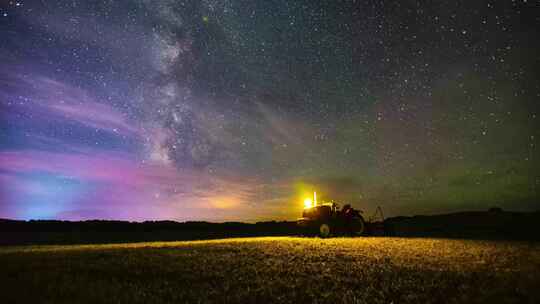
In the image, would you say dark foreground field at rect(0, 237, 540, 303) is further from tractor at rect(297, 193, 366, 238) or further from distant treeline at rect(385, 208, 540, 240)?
distant treeline at rect(385, 208, 540, 240)

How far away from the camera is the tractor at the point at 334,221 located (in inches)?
1224

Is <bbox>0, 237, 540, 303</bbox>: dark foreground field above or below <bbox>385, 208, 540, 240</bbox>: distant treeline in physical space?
below

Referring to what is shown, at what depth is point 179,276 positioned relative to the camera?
37.1 feet

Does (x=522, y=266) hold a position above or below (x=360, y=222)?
below

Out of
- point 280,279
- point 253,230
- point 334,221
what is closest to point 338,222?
point 334,221

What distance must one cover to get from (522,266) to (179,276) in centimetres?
1182

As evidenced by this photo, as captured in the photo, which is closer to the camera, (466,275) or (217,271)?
(466,275)

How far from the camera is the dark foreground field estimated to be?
852 cm

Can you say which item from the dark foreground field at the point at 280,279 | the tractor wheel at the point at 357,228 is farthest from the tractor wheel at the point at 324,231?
the dark foreground field at the point at 280,279

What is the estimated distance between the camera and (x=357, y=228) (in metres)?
31.1

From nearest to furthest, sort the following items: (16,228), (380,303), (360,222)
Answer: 1. (380,303)
2. (360,222)
3. (16,228)

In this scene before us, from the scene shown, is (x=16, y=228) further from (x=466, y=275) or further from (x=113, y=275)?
→ (x=466, y=275)

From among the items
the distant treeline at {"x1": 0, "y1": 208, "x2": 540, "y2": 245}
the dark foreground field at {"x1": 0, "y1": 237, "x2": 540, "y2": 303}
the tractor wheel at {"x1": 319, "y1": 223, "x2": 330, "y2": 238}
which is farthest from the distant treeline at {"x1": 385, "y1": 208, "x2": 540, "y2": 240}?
the dark foreground field at {"x1": 0, "y1": 237, "x2": 540, "y2": 303}

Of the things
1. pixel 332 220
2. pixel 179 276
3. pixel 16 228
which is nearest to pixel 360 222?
pixel 332 220
